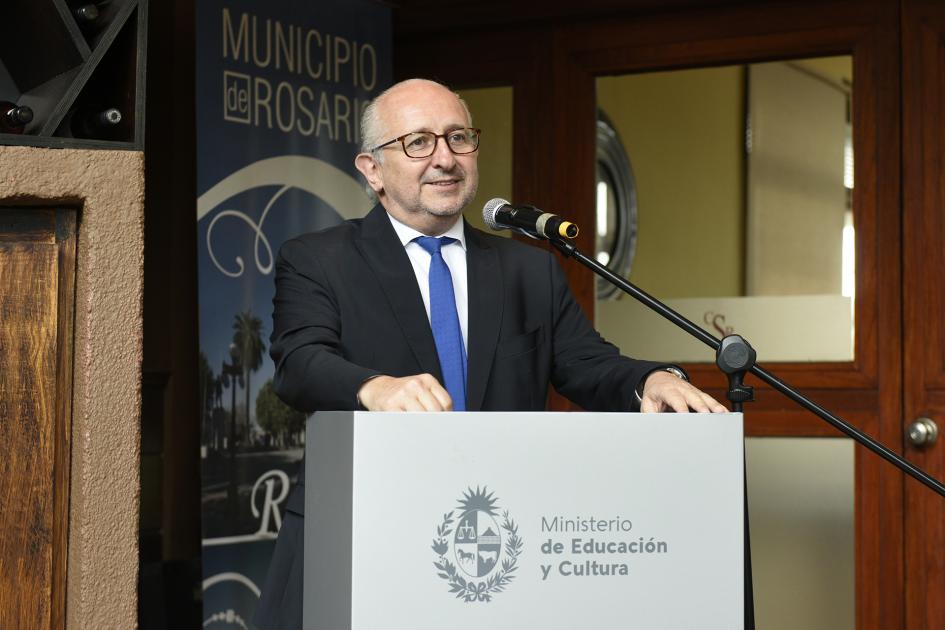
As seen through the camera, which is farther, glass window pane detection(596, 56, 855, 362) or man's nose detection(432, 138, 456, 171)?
glass window pane detection(596, 56, 855, 362)

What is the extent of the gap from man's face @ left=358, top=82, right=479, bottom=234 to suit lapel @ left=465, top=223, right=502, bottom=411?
9 centimetres

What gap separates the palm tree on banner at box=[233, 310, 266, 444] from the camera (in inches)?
134

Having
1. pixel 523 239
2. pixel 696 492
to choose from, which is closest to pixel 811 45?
pixel 523 239

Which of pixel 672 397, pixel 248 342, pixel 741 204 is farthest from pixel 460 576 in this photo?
pixel 741 204

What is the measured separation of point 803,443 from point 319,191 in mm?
1572

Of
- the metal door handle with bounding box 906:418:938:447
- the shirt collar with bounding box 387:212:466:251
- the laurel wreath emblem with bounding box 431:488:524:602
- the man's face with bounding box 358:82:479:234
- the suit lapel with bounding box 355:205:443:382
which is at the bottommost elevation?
the laurel wreath emblem with bounding box 431:488:524:602

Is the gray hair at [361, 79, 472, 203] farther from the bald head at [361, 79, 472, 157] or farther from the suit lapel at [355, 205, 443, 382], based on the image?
the suit lapel at [355, 205, 443, 382]

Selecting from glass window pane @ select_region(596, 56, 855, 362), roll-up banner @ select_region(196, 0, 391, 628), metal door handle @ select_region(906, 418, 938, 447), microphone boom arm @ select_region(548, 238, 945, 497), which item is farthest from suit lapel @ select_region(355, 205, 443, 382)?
metal door handle @ select_region(906, 418, 938, 447)

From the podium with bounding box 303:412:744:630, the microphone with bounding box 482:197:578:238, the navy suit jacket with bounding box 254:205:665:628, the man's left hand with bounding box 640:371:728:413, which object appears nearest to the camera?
the podium with bounding box 303:412:744:630

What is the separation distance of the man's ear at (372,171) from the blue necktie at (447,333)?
0.19 metres

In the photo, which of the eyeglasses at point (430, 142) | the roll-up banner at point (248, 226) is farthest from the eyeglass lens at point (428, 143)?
the roll-up banner at point (248, 226)

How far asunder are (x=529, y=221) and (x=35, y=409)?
937mm

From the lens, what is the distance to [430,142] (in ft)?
7.11

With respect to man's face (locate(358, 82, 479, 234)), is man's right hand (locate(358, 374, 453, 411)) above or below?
below
